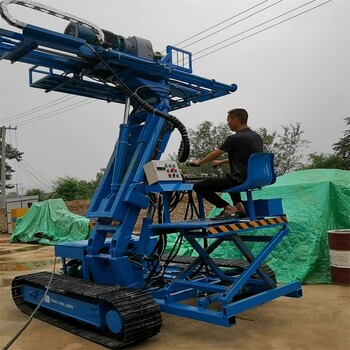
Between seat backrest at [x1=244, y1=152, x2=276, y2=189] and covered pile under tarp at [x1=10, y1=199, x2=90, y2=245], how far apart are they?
1066cm

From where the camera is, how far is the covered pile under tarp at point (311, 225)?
6375 mm

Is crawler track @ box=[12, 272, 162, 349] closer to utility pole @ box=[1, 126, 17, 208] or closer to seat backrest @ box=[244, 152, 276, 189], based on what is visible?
seat backrest @ box=[244, 152, 276, 189]

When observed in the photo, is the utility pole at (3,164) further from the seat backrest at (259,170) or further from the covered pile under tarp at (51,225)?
the seat backrest at (259,170)

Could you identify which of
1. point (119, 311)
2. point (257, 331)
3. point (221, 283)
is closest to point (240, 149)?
point (221, 283)

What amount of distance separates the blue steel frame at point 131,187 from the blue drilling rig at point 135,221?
0.04ft

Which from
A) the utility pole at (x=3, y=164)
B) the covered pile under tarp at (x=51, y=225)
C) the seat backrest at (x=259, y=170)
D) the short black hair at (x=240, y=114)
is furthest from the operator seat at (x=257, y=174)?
the utility pole at (x=3, y=164)

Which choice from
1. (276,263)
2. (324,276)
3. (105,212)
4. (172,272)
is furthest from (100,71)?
(324,276)

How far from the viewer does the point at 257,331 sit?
167 inches

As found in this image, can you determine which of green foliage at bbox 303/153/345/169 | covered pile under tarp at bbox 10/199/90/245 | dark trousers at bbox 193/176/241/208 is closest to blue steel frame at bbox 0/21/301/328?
dark trousers at bbox 193/176/241/208

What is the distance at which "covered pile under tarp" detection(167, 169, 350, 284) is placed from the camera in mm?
6375

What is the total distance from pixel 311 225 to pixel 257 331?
283cm

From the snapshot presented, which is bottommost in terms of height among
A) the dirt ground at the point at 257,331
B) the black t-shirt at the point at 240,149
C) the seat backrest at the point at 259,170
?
the dirt ground at the point at 257,331

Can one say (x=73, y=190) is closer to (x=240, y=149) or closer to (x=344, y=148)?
(x=344, y=148)

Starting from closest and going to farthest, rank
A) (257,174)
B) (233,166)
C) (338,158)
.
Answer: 1. (257,174)
2. (233,166)
3. (338,158)
